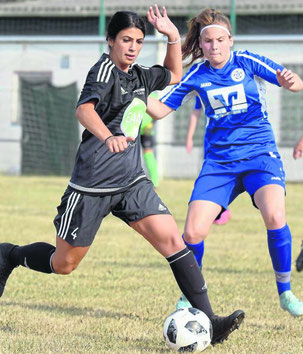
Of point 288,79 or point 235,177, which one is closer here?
point 288,79

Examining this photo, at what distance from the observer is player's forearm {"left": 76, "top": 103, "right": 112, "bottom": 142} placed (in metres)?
3.91

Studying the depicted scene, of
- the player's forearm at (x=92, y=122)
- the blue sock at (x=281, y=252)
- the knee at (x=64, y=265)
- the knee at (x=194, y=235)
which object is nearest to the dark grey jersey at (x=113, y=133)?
the player's forearm at (x=92, y=122)

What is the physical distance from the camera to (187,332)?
12.7ft

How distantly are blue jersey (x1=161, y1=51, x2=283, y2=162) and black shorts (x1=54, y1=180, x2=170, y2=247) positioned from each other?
3.07 ft

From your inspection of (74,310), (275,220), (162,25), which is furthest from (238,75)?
(74,310)

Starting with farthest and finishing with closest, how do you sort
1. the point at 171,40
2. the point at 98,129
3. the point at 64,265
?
the point at 171,40, the point at 64,265, the point at 98,129

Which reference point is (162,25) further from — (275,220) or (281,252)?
(281,252)

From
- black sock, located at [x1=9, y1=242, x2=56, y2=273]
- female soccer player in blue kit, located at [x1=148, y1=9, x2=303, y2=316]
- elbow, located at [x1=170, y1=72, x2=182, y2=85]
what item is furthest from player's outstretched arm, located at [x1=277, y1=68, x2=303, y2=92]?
black sock, located at [x1=9, y1=242, x2=56, y2=273]

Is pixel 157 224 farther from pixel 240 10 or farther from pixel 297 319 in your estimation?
pixel 240 10

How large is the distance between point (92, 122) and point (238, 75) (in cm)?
147

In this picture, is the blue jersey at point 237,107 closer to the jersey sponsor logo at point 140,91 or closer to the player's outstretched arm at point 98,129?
the jersey sponsor logo at point 140,91

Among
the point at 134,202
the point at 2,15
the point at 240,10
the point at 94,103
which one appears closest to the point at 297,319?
the point at 134,202

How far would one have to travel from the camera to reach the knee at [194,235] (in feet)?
16.0

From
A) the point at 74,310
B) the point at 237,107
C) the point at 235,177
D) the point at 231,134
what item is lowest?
the point at 74,310
